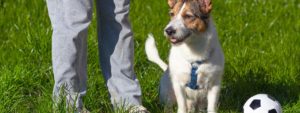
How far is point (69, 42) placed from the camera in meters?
4.87

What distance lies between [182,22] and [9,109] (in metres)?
1.40

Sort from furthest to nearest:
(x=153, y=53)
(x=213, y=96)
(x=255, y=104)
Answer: (x=153, y=53), (x=213, y=96), (x=255, y=104)

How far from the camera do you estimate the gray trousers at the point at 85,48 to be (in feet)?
15.9

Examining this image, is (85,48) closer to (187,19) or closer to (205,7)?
(187,19)

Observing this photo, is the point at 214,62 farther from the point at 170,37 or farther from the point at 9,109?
the point at 9,109

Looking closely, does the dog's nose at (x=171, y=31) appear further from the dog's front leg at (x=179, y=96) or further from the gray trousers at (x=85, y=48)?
the dog's front leg at (x=179, y=96)

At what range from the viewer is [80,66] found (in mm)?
5090

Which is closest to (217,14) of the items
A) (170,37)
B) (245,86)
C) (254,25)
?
(254,25)

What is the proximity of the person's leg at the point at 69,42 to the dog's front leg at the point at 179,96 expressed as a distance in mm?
733

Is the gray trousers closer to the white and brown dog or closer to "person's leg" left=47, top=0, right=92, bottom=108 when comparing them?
"person's leg" left=47, top=0, right=92, bottom=108

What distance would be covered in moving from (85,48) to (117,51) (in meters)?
0.27

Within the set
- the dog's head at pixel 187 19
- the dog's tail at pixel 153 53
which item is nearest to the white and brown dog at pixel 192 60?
the dog's head at pixel 187 19

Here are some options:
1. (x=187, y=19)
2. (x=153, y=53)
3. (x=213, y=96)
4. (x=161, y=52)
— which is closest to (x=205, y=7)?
(x=187, y=19)

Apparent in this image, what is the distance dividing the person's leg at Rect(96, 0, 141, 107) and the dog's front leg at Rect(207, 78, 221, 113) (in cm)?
52
